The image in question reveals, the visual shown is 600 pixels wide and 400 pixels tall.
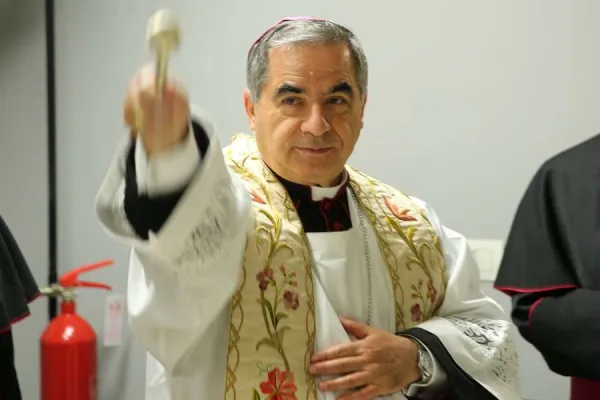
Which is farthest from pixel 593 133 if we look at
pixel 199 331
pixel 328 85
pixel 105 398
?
pixel 105 398

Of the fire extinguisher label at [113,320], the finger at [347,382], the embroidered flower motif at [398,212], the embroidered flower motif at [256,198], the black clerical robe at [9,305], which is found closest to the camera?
the finger at [347,382]

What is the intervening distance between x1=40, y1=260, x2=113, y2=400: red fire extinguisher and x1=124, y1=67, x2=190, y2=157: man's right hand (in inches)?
48.1

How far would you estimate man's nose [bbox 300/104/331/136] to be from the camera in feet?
3.69

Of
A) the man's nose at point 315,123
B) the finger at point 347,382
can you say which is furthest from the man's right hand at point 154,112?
the finger at point 347,382

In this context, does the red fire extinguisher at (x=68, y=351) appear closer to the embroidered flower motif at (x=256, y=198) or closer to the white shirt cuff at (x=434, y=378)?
the embroidered flower motif at (x=256, y=198)

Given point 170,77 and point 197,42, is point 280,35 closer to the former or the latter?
point 170,77

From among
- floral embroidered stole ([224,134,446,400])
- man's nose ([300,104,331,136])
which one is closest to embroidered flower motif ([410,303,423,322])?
floral embroidered stole ([224,134,446,400])

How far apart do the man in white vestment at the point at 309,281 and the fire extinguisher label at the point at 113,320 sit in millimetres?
→ 939

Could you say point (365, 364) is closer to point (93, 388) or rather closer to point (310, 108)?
point (310, 108)

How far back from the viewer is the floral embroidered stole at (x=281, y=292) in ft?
3.57

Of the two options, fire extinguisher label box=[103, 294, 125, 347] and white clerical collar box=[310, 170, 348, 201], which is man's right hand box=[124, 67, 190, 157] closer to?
white clerical collar box=[310, 170, 348, 201]

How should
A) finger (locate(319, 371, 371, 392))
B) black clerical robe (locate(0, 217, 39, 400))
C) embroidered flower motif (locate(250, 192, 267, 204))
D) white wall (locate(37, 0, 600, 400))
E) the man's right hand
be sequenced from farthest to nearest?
1. white wall (locate(37, 0, 600, 400))
2. black clerical robe (locate(0, 217, 39, 400))
3. embroidered flower motif (locate(250, 192, 267, 204))
4. finger (locate(319, 371, 371, 392))
5. the man's right hand

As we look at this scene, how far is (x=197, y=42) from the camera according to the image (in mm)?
2037

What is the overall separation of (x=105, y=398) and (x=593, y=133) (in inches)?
57.5
